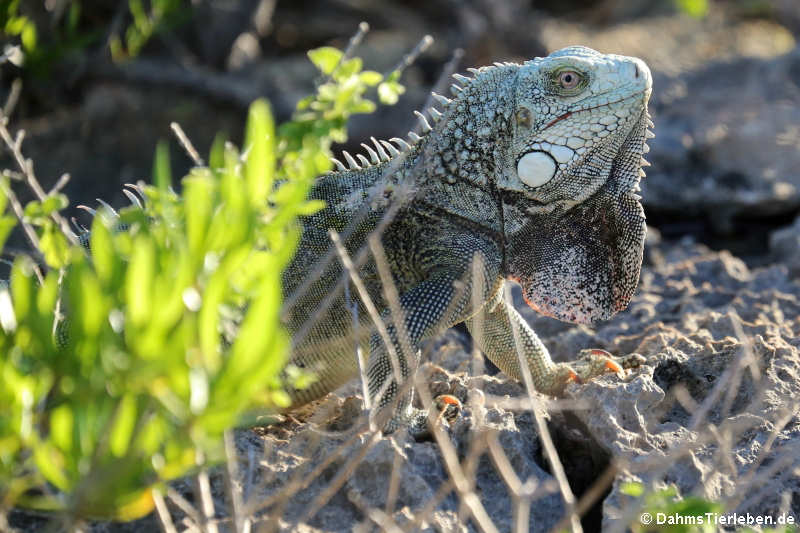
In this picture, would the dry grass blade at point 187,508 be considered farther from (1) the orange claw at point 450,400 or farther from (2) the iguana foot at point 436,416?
(1) the orange claw at point 450,400

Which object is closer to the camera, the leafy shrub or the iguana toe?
the leafy shrub

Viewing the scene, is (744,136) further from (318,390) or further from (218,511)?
(218,511)

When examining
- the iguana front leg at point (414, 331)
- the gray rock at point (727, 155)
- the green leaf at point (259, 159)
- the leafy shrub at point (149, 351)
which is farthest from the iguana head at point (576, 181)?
the gray rock at point (727, 155)

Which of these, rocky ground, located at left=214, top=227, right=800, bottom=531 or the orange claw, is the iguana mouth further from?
the orange claw

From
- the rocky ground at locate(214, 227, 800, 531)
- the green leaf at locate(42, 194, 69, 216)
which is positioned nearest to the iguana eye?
the rocky ground at locate(214, 227, 800, 531)

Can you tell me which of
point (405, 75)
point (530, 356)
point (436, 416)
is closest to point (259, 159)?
point (436, 416)

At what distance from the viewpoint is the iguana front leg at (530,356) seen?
4.30 metres

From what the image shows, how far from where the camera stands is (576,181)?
157 inches

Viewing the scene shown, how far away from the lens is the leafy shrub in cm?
222

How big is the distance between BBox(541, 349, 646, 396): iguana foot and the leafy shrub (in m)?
1.98

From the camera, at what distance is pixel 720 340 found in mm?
4469

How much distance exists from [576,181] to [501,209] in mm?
Result: 332

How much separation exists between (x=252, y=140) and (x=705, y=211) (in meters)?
6.13

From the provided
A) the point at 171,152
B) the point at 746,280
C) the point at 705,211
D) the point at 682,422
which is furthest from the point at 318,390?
the point at 171,152
